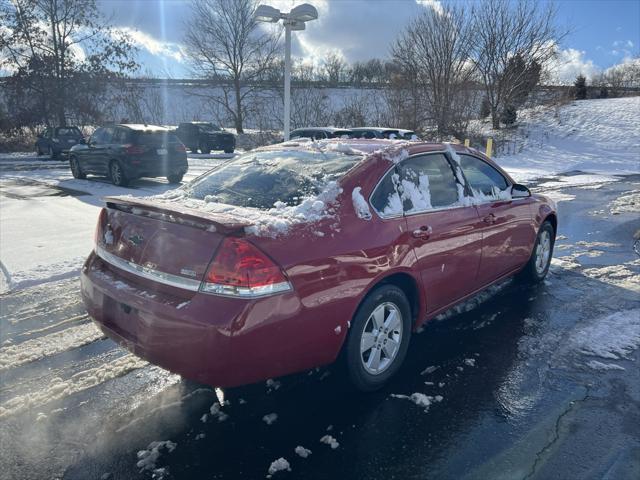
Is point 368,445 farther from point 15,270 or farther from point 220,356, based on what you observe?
point 15,270

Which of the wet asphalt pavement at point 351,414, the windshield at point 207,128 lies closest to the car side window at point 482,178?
the wet asphalt pavement at point 351,414

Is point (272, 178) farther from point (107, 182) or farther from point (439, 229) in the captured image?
point (107, 182)

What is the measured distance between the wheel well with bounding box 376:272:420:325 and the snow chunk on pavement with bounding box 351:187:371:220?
0.45 m

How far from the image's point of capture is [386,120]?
28.7 metres

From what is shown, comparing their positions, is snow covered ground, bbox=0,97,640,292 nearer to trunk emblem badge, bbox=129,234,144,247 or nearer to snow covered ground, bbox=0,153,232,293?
snow covered ground, bbox=0,153,232,293

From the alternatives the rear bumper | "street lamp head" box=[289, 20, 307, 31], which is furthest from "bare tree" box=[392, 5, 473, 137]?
the rear bumper

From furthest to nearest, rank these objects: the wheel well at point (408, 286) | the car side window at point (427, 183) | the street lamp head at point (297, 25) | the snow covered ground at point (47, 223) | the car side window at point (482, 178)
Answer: the street lamp head at point (297, 25), the snow covered ground at point (47, 223), the car side window at point (482, 178), the car side window at point (427, 183), the wheel well at point (408, 286)

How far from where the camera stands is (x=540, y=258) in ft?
17.4

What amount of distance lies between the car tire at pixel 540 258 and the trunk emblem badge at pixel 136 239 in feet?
13.2

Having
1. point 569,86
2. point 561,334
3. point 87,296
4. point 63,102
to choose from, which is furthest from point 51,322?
point 569,86

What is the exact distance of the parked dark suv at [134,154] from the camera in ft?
40.6

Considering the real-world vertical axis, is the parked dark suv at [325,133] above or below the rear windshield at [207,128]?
below

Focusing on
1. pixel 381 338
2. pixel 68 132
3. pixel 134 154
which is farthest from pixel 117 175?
pixel 68 132

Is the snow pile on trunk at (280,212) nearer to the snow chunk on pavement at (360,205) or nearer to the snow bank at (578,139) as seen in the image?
the snow chunk on pavement at (360,205)
